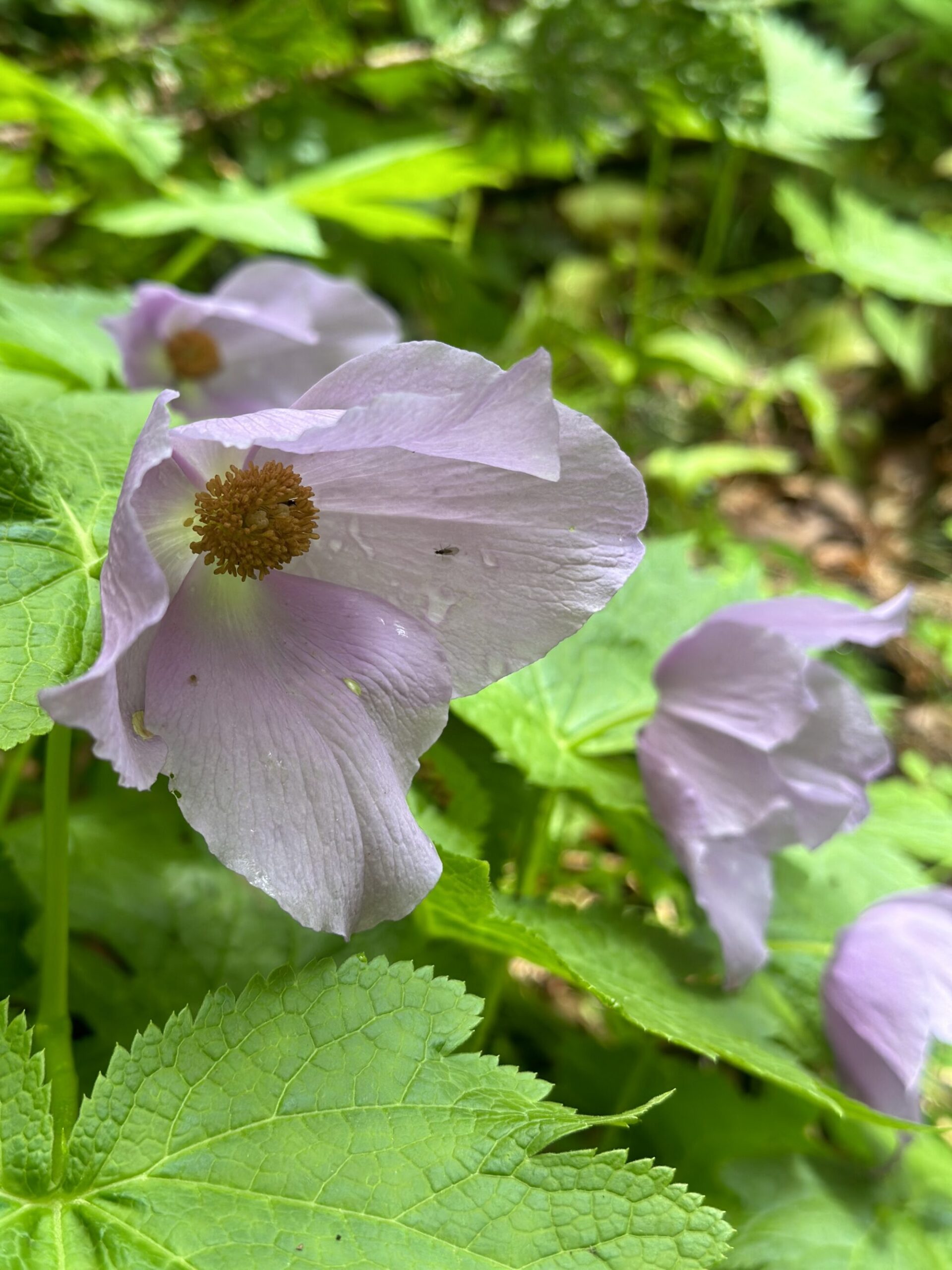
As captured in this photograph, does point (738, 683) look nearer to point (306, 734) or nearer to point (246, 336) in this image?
point (306, 734)

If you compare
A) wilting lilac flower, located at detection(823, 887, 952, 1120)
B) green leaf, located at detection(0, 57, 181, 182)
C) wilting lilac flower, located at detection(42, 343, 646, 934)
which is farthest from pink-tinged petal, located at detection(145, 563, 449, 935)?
green leaf, located at detection(0, 57, 181, 182)

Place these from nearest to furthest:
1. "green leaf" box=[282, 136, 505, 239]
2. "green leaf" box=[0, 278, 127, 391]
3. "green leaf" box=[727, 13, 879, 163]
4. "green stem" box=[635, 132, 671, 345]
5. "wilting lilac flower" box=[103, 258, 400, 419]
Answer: "green leaf" box=[0, 278, 127, 391]
"wilting lilac flower" box=[103, 258, 400, 419]
"green leaf" box=[282, 136, 505, 239]
"green leaf" box=[727, 13, 879, 163]
"green stem" box=[635, 132, 671, 345]

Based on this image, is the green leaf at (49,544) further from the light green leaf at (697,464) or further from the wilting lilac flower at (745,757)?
the light green leaf at (697,464)

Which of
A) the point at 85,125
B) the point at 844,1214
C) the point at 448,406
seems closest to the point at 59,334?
the point at 85,125

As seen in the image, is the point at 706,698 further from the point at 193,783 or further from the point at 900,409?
the point at 900,409

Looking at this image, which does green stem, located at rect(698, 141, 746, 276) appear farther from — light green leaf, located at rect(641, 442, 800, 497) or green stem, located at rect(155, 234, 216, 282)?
green stem, located at rect(155, 234, 216, 282)

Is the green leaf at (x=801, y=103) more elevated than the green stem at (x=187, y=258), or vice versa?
the green leaf at (x=801, y=103)

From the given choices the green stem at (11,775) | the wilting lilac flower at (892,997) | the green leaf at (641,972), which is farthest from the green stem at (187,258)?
the wilting lilac flower at (892,997)
